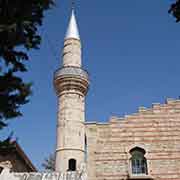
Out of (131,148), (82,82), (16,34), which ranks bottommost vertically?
(16,34)

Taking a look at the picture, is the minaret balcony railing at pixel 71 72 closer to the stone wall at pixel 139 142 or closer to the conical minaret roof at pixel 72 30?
the conical minaret roof at pixel 72 30

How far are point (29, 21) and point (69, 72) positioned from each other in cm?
1428

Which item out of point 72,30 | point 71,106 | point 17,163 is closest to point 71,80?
point 71,106

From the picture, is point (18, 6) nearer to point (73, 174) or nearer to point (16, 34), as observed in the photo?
point (16, 34)

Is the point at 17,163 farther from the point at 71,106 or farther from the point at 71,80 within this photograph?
the point at 71,80

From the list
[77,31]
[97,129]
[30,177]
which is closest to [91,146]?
[97,129]

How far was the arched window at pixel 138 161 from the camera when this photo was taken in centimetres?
1984

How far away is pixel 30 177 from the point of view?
49.3ft

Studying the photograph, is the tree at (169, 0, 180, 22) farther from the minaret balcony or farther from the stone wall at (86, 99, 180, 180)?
the minaret balcony

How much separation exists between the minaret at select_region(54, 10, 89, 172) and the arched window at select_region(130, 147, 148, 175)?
290 centimetres

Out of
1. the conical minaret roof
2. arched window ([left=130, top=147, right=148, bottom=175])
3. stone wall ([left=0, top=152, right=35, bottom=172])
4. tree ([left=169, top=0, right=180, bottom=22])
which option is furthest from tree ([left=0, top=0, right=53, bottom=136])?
the conical minaret roof

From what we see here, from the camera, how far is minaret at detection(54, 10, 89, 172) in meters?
20.3

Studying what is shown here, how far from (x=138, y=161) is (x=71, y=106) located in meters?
5.15

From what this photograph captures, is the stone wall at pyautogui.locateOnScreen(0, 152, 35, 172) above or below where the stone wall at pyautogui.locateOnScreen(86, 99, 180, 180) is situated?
below
